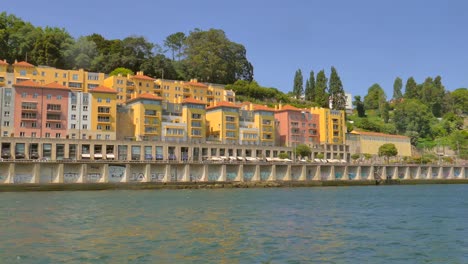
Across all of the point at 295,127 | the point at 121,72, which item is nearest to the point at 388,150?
the point at 295,127

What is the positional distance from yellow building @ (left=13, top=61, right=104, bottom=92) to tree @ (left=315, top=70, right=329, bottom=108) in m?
61.7

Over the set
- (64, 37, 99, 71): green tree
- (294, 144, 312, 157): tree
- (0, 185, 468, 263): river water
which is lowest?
(0, 185, 468, 263): river water

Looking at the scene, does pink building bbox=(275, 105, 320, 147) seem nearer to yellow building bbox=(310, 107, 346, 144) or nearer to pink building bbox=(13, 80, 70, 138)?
yellow building bbox=(310, 107, 346, 144)

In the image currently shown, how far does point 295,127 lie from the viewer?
115 meters

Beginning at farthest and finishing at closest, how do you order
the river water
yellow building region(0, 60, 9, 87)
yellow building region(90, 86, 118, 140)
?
yellow building region(0, 60, 9, 87), yellow building region(90, 86, 118, 140), the river water

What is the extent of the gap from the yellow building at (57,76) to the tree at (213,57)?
3153 cm

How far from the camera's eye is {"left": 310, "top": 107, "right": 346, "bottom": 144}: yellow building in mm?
119875

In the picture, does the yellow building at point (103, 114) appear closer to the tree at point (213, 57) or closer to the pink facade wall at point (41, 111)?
the pink facade wall at point (41, 111)

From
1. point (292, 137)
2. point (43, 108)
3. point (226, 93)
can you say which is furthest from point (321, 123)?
point (43, 108)

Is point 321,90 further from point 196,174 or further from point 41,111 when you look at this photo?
point 41,111

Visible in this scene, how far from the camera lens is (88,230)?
29719 millimetres

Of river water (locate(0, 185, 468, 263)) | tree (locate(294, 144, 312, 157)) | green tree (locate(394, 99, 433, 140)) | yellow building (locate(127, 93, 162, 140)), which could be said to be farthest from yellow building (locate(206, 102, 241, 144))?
green tree (locate(394, 99, 433, 140))

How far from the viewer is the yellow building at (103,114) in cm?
9069

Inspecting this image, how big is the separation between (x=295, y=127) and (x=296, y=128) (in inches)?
13.5
